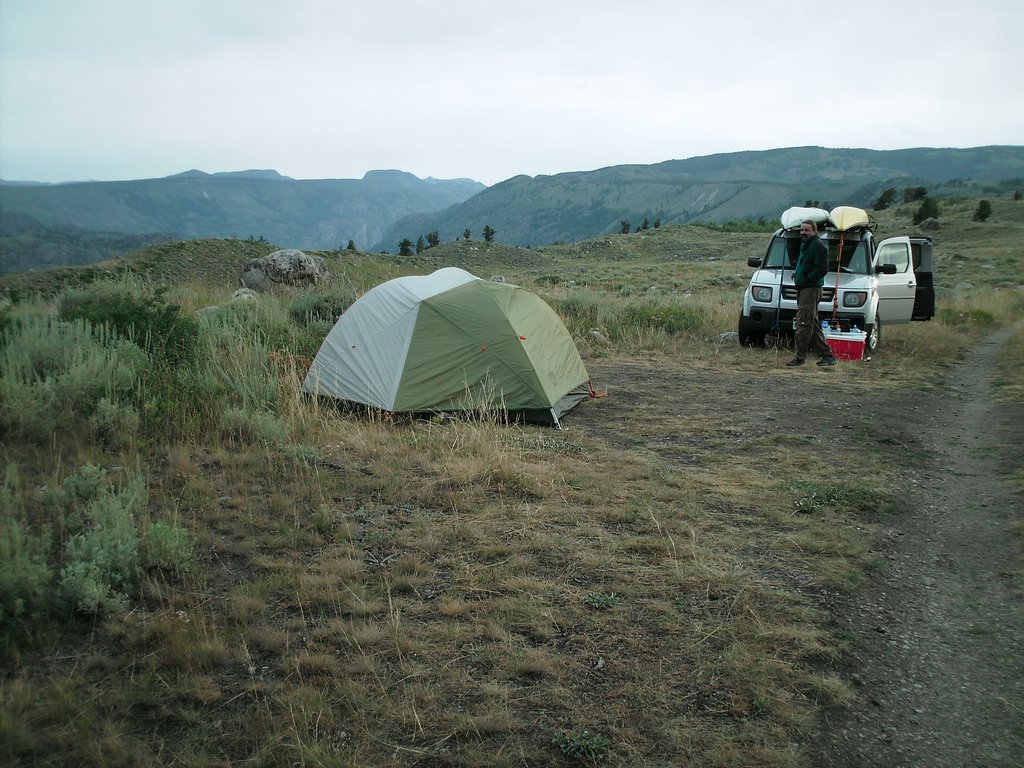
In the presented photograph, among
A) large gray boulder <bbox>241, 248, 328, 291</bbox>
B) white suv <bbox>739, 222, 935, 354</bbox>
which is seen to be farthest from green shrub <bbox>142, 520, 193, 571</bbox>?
large gray boulder <bbox>241, 248, 328, 291</bbox>

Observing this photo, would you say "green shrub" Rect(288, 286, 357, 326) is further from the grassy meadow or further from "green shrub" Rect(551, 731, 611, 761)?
"green shrub" Rect(551, 731, 611, 761)

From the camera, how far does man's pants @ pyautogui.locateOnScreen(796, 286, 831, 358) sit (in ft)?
33.5

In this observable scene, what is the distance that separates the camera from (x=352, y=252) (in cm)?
2800

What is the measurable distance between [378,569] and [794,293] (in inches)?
374

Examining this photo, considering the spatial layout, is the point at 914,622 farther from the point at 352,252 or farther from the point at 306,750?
the point at 352,252

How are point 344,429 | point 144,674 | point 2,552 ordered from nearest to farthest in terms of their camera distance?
point 144,674, point 2,552, point 344,429

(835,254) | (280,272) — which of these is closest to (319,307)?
(280,272)

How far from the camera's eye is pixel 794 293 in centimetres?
1138

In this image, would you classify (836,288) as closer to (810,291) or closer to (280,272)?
(810,291)

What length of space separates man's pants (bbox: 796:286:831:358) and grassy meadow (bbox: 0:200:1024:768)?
12.2ft

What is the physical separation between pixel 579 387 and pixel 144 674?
240 inches

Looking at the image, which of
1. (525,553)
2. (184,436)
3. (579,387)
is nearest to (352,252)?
(579,387)

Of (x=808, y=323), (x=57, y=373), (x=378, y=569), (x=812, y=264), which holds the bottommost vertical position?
(x=378, y=569)

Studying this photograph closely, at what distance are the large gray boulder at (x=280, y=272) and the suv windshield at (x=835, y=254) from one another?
9.41 m
